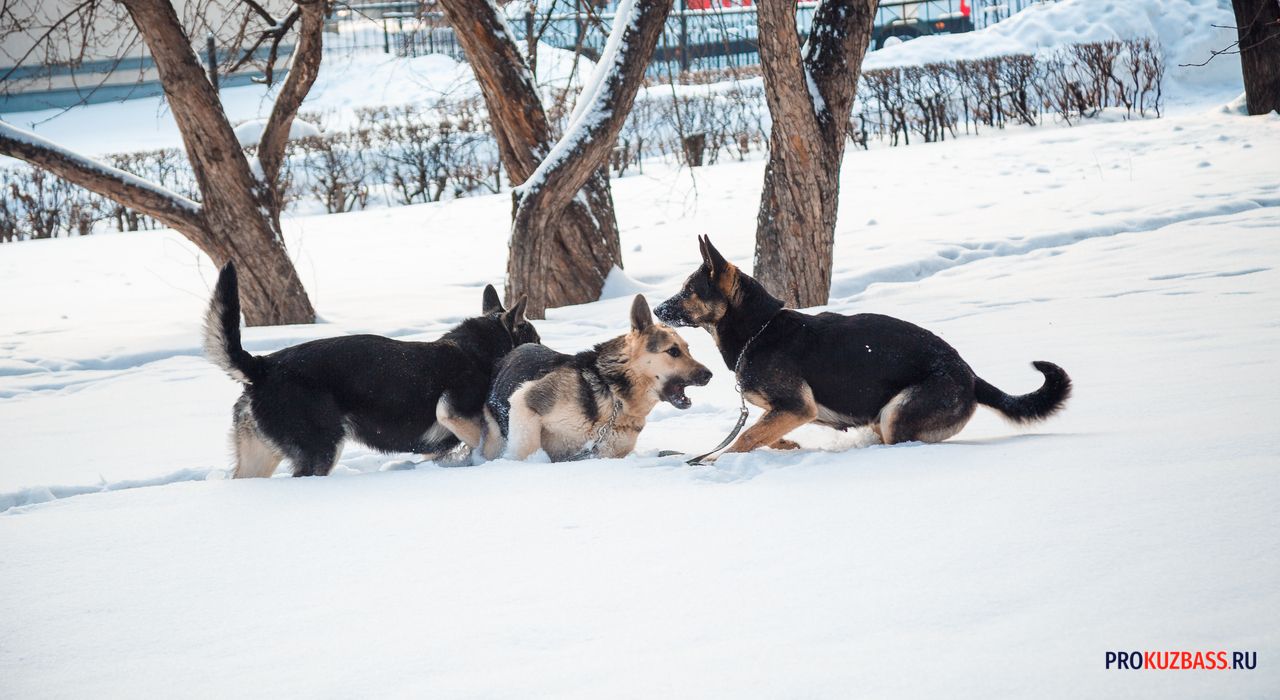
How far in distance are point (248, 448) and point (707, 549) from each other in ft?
8.81

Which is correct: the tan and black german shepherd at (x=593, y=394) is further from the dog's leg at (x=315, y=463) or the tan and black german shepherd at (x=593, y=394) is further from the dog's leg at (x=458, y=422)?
the dog's leg at (x=315, y=463)

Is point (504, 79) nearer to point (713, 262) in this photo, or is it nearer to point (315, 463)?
point (713, 262)

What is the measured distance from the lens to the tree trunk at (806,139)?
8016 mm

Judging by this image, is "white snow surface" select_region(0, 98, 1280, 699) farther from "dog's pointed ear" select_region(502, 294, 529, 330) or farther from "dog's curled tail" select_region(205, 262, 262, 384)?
"dog's pointed ear" select_region(502, 294, 529, 330)

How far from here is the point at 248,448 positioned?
4680 millimetres

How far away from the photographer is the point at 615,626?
8.23 ft

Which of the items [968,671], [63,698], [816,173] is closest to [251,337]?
[816,173]

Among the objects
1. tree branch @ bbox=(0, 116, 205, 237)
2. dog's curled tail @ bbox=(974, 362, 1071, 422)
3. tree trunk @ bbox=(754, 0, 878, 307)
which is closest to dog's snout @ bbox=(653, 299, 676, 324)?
dog's curled tail @ bbox=(974, 362, 1071, 422)

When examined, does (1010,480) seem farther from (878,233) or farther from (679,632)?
(878,233)

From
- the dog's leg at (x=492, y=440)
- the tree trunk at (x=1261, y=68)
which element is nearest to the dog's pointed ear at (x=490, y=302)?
the dog's leg at (x=492, y=440)

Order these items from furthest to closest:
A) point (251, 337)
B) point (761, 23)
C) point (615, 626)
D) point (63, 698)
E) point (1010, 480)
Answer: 1. point (251, 337)
2. point (761, 23)
3. point (1010, 480)
4. point (615, 626)
5. point (63, 698)

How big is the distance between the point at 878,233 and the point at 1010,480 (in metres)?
9.96

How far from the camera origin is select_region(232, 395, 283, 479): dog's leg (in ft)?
15.3

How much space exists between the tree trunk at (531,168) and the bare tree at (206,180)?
2.07 metres
